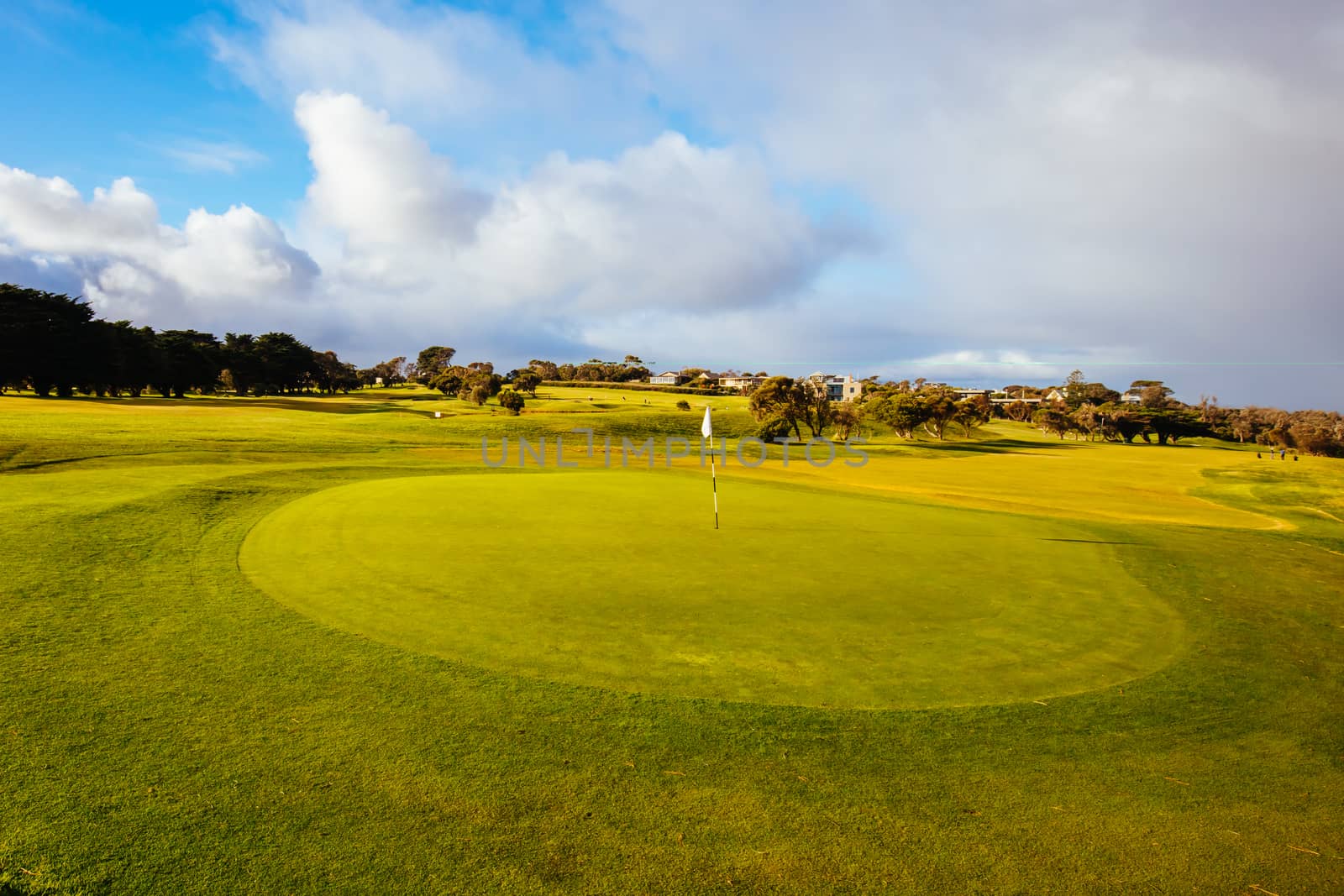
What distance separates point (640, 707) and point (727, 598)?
3750mm

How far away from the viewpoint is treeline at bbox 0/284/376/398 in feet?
191

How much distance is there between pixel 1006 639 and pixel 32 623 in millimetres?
11749

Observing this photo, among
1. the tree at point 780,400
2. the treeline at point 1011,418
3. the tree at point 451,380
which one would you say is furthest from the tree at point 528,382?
the tree at point 780,400

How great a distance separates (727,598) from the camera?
10094mm

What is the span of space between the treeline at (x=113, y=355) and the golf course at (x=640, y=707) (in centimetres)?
5920

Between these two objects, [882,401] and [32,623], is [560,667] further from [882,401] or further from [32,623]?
[882,401]

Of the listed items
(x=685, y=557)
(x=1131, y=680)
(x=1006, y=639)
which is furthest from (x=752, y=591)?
(x=1131, y=680)

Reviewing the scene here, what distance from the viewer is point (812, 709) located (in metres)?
6.65

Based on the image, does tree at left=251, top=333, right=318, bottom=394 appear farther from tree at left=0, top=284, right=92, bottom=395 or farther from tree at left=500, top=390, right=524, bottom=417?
tree at left=500, top=390, right=524, bottom=417

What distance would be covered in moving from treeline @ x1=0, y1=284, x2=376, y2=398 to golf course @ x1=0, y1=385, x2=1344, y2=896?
194 feet

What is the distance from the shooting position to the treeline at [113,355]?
58219 millimetres

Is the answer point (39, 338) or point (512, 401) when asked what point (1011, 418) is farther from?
point (39, 338)

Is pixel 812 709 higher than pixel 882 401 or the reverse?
the reverse

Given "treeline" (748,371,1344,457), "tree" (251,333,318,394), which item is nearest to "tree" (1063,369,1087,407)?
"treeline" (748,371,1344,457)
